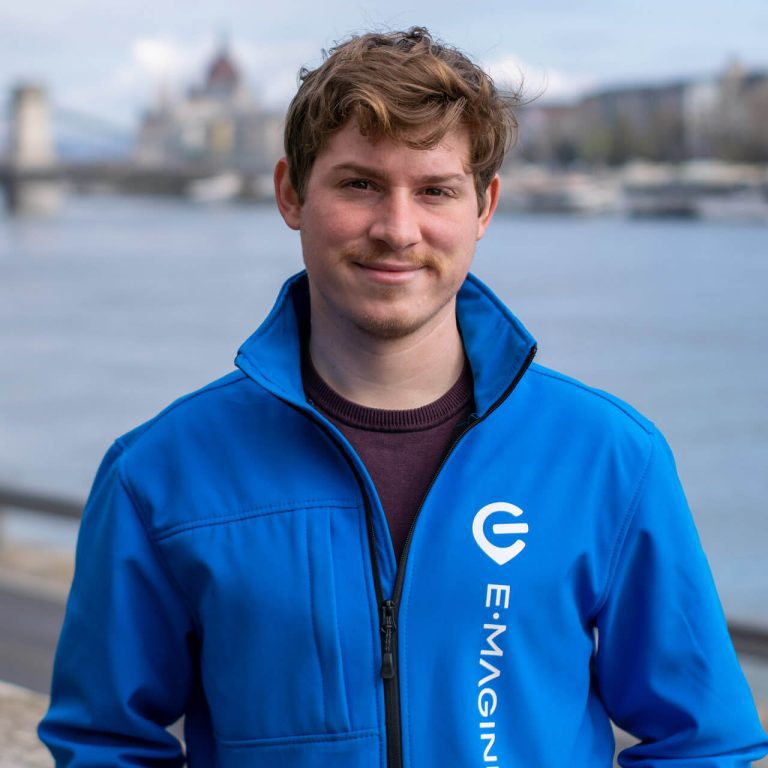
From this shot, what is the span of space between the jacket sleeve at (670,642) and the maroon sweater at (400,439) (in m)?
0.17

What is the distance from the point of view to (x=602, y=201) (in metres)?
36.7

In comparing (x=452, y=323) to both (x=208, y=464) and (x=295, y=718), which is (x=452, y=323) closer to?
(x=208, y=464)

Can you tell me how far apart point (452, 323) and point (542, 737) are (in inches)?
14.1

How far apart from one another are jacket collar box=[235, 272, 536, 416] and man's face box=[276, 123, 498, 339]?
71 millimetres

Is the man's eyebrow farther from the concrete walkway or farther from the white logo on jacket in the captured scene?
the concrete walkway

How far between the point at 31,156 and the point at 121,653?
3629 cm

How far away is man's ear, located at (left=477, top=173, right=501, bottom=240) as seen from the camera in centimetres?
121

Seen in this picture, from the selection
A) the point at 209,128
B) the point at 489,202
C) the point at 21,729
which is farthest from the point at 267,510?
the point at 209,128

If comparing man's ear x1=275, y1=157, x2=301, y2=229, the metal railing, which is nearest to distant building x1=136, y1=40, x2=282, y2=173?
the metal railing

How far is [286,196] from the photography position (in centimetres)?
124

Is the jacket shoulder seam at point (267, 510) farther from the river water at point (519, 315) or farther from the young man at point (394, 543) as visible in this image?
the river water at point (519, 315)

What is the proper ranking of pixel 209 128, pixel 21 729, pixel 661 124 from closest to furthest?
1. pixel 21 729
2. pixel 661 124
3. pixel 209 128

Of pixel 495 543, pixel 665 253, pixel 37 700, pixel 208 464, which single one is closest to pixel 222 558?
pixel 208 464

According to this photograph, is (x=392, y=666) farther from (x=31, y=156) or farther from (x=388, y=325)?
(x=31, y=156)
